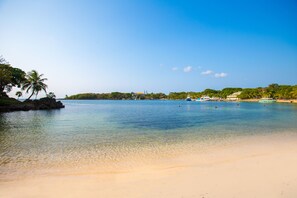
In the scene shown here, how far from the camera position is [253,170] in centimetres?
799

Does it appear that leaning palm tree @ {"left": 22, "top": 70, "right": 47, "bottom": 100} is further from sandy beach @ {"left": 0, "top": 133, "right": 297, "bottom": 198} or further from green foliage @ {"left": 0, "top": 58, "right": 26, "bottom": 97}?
sandy beach @ {"left": 0, "top": 133, "right": 297, "bottom": 198}

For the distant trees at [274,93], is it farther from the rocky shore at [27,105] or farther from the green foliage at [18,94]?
the green foliage at [18,94]

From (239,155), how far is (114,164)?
6666 millimetres

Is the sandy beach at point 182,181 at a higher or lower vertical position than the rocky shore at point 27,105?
lower

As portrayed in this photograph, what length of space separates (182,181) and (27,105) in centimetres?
5375

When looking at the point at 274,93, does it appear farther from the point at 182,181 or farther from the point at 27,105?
the point at 182,181

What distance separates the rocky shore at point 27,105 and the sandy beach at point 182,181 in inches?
1772

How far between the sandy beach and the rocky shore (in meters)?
45.0

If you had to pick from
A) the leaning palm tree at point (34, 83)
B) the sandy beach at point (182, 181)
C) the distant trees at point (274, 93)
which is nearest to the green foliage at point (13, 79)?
the leaning palm tree at point (34, 83)

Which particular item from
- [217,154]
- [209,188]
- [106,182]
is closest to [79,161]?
[106,182]

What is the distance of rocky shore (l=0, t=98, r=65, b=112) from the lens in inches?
1727

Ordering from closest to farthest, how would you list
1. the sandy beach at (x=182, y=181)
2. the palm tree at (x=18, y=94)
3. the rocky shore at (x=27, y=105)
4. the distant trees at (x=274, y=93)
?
the sandy beach at (x=182, y=181) < the rocky shore at (x=27, y=105) < the palm tree at (x=18, y=94) < the distant trees at (x=274, y=93)

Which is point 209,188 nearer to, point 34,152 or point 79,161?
point 79,161

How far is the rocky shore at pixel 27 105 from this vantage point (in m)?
43.9
